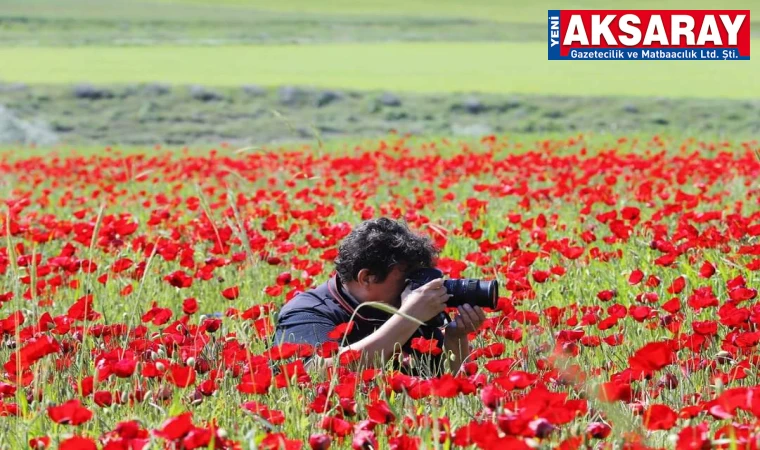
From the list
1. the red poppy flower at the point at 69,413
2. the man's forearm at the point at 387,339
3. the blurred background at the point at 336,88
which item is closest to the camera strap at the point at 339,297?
the man's forearm at the point at 387,339

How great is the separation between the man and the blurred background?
6887 mm

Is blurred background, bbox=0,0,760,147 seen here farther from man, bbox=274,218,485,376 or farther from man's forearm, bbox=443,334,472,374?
man's forearm, bbox=443,334,472,374

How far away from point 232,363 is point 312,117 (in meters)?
19.5

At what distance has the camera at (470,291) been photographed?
3038mm

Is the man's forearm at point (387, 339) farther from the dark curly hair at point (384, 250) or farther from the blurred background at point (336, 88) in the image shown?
the blurred background at point (336, 88)

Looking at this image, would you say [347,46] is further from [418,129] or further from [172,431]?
[172,431]

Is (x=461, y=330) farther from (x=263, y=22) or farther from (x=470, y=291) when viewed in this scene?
(x=263, y=22)

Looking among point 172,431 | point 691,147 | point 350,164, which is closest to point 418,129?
point 691,147

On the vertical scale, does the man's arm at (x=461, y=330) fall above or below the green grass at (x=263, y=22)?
below

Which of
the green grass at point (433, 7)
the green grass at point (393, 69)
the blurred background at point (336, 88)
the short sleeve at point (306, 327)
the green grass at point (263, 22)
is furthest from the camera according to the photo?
the green grass at point (433, 7)

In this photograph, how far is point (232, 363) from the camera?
8.71ft

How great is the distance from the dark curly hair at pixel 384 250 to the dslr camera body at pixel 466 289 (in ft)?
0.28

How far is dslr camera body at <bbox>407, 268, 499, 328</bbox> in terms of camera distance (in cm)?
304

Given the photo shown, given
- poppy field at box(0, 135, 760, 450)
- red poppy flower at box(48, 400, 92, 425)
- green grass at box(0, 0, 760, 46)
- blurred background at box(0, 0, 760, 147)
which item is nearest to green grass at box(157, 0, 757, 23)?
green grass at box(0, 0, 760, 46)
